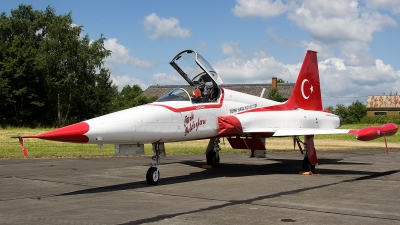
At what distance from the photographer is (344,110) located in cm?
7912

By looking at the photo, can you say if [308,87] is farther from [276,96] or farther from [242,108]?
[276,96]

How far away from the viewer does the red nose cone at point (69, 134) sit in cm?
968

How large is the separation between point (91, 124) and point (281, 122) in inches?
290

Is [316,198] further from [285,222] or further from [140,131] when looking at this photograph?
[140,131]

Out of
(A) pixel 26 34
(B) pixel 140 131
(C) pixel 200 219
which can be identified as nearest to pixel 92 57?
(A) pixel 26 34

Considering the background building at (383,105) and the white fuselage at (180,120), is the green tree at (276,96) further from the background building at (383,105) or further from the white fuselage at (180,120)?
the white fuselage at (180,120)

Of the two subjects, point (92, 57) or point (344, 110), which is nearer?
point (92, 57)

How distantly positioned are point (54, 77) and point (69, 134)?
163 ft

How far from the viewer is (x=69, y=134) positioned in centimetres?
980

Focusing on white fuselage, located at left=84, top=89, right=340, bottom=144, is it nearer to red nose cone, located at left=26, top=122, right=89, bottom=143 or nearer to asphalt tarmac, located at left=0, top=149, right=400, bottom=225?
red nose cone, located at left=26, top=122, right=89, bottom=143

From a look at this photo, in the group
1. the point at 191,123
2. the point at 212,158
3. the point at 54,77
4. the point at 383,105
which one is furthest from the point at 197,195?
the point at 383,105

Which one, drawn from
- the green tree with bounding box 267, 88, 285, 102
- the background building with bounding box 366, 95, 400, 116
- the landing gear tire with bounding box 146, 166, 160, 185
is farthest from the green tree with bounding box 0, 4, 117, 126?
the background building with bounding box 366, 95, 400, 116

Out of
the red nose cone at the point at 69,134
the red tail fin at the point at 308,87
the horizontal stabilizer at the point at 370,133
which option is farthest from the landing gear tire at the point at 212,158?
the red nose cone at the point at 69,134

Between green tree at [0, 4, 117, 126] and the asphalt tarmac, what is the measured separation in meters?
40.1
